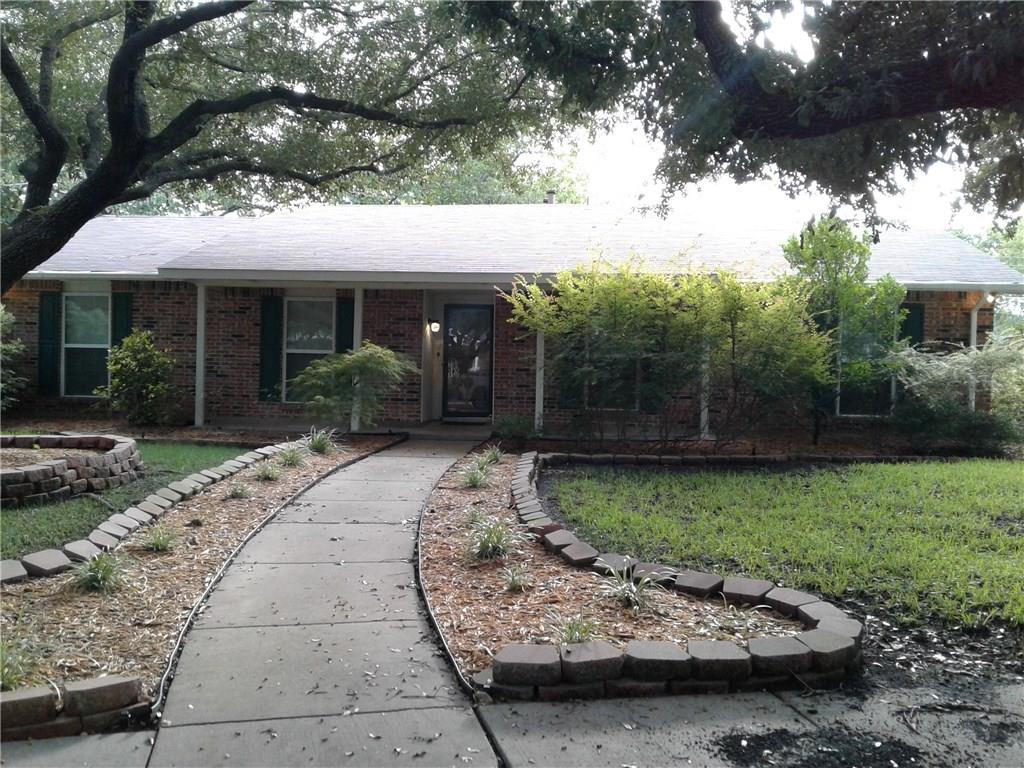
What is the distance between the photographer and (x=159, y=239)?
16266 mm

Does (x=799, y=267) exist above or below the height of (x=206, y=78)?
below

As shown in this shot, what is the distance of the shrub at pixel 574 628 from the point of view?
12.9 ft

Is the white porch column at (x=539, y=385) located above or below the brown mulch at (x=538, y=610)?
above

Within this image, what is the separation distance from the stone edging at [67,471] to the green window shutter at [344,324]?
224 inches

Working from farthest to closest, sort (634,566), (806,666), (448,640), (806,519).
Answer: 1. (806,519)
2. (634,566)
3. (448,640)
4. (806,666)

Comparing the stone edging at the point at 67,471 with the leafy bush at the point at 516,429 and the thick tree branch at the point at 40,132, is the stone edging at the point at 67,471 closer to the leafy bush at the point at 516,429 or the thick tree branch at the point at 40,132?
the thick tree branch at the point at 40,132

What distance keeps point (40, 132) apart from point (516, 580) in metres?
6.85

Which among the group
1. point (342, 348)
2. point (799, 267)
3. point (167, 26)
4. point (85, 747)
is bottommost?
point (85, 747)

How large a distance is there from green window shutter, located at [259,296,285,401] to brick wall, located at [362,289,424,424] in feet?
4.61

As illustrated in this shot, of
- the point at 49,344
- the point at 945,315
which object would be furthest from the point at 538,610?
the point at 49,344

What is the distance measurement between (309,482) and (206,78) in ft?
17.5

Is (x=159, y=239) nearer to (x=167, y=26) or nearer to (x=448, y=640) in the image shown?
(x=167, y=26)

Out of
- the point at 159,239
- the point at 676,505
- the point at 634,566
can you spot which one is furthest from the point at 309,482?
the point at 159,239

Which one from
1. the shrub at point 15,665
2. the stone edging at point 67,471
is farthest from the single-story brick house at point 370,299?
the shrub at point 15,665
